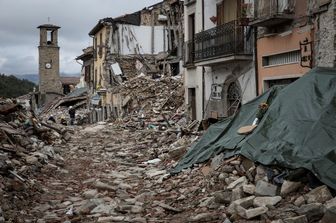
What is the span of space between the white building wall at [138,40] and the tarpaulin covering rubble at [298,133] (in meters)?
25.1

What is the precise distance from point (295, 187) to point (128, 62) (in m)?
28.9

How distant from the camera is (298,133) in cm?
778

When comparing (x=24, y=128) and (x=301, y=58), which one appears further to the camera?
(x=24, y=128)

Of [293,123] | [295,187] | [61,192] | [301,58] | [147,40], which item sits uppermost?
[147,40]

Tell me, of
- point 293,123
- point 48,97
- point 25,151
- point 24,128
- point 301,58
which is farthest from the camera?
point 48,97

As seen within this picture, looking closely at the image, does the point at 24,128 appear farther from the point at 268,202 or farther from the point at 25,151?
the point at 268,202

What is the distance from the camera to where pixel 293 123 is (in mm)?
8148

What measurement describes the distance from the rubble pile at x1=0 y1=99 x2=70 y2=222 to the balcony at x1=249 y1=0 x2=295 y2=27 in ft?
23.8

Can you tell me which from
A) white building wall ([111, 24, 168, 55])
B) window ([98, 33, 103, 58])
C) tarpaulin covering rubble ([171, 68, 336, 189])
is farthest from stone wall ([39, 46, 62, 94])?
tarpaulin covering rubble ([171, 68, 336, 189])

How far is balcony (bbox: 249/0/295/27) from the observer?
39.3 ft

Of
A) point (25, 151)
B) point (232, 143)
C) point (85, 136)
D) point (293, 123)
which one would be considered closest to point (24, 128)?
point (25, 151)

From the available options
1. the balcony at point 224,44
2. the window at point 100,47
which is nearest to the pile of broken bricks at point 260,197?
the balcony at point 224,44

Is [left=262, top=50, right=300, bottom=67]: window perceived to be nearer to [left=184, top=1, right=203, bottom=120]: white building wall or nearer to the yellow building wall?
the yellow building wall

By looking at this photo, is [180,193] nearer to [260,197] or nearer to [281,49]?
[260,197]
